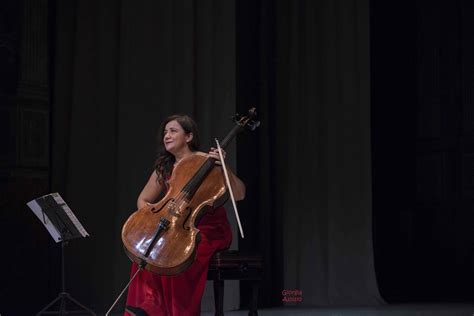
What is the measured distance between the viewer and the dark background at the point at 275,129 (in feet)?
19.1

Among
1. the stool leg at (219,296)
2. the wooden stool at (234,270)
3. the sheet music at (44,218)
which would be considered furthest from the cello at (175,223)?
the sheet music at (44,218)

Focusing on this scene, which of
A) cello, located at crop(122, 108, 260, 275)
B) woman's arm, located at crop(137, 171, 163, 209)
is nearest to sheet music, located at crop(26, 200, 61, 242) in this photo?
woman's arm, located at crop(137, 171, 163, 209)

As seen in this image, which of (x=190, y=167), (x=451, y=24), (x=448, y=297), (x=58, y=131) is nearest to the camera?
(x=190, y=167)

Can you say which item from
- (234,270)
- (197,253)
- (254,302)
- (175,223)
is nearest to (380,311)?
(254,302)

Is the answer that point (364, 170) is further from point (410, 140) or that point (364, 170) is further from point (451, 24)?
point (451, 24)

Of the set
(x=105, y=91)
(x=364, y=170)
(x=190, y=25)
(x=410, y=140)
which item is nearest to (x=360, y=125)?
(x=364, y=170)

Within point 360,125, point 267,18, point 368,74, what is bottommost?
point 360,125

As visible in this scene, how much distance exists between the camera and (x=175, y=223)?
3764 millimetres

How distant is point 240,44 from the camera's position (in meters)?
6.66

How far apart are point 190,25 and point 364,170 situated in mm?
1833

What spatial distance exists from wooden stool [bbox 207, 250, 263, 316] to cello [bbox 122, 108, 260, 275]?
58 centimetres

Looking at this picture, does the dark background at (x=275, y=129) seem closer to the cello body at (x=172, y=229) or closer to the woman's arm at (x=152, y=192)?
the woman's arm at (x=152, y=192)

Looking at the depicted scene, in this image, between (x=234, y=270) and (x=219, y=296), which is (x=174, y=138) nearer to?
(x=234, y=270)

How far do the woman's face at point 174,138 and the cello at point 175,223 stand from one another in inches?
14.6
